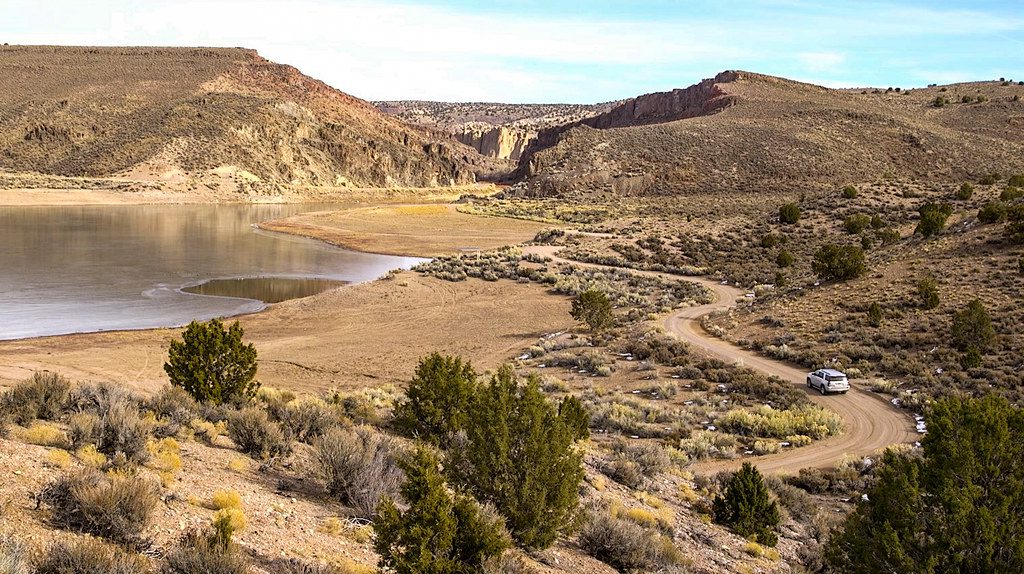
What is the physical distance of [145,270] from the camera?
38.4 m

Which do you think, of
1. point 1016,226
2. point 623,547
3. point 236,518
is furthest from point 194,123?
point 623,547

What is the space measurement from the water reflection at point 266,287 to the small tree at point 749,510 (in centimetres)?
2589

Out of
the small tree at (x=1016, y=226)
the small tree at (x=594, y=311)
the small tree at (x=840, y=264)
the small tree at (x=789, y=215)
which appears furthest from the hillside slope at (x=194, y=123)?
the small tree at (x=1016, y=226)

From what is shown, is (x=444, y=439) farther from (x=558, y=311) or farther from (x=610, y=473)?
(x=558, y=311)

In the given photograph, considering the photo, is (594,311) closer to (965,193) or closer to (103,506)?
Answer: (103,506)

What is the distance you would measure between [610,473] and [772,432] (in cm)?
608

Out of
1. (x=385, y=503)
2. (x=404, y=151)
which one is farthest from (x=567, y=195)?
(x=385, y=503)

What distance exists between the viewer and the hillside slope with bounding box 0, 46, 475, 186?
99938 millimetres

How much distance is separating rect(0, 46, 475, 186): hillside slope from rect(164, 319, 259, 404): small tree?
294 ft

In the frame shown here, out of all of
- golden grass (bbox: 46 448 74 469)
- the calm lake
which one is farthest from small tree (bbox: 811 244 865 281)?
golden grass (bbox: 46 448 74 469)

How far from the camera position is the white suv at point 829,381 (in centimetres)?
1905

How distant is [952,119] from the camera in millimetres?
93875

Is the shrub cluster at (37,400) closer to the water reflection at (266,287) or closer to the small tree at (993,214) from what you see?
the water reflection at (266,287)

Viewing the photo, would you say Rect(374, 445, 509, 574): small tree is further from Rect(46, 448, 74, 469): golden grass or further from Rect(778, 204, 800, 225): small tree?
Rect(778, 204, 800, 225): small tree
